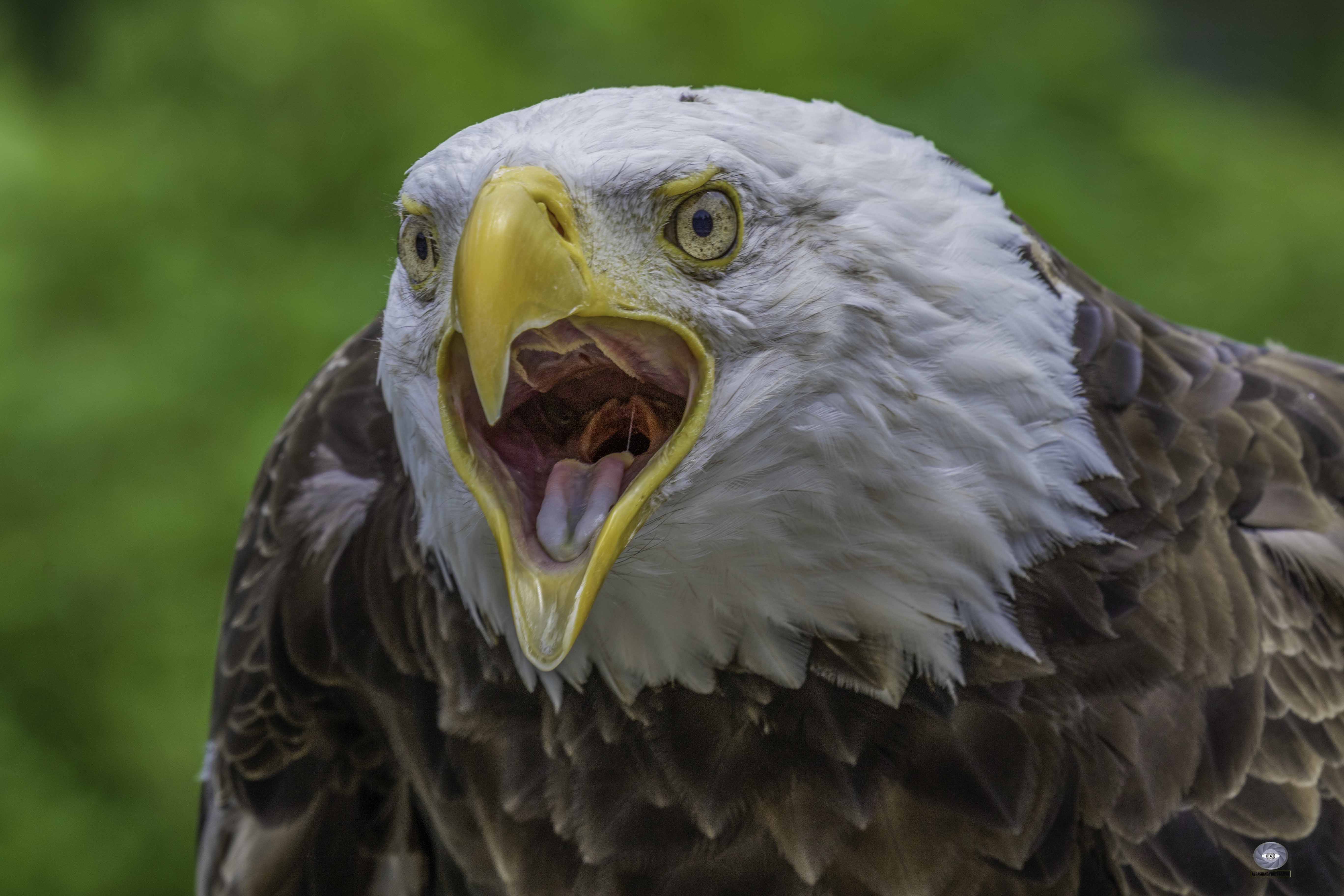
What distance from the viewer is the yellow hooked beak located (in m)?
1.17

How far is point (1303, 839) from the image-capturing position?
1.57 m

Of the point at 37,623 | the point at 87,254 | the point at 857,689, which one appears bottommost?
the point at 37,623

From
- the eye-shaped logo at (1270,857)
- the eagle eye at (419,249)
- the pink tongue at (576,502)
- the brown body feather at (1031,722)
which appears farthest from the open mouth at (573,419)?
the eye-shaped logo at (1270,857)

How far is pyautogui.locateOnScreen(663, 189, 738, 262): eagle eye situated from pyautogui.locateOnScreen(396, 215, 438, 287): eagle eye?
24cm

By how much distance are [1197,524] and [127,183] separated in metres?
3.80

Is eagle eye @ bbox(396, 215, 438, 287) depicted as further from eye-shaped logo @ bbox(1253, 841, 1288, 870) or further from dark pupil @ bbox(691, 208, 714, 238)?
eye-shaped logo @ bbox(1253, 841, 1288, 870)

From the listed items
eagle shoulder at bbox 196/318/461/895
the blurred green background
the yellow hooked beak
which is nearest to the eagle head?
the yellow hooked beak

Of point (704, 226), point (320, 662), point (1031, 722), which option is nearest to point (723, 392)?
point (704, 226)

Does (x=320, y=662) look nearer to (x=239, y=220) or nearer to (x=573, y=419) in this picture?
(x=573, y=419)

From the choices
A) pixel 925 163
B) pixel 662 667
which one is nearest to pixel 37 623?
pixel 662 667

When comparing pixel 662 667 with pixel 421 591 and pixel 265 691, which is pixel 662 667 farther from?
pixel 265 691

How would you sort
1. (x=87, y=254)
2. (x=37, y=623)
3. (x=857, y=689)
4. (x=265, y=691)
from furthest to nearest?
(x=87, y=254) → (x=37, y=623) → (x=265, y=691) → (x=857, y=689)

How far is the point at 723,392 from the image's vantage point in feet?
4.16

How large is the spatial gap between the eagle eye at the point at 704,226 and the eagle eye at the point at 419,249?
9.3 inches
